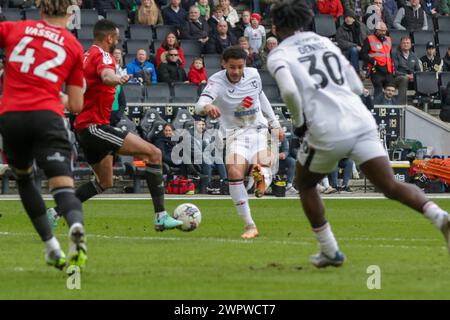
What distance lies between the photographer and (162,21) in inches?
1188

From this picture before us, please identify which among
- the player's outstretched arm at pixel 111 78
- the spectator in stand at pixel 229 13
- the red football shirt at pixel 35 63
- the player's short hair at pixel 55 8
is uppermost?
the player's short hair at pixel 55 8

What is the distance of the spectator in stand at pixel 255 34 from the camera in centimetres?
2972

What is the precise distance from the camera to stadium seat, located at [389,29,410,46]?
31875mm

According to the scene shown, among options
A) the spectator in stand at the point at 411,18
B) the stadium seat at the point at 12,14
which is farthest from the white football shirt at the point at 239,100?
the spectator in stand at the point at 411,18

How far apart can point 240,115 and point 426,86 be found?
15455 millimetres

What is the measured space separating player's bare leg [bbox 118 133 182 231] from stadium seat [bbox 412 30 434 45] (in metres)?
18.4

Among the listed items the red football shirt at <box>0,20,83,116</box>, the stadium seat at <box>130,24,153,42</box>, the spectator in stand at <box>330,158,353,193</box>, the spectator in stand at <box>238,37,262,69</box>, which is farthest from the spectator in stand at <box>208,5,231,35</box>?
the red football shirt at <box>0,20,83,116</box>

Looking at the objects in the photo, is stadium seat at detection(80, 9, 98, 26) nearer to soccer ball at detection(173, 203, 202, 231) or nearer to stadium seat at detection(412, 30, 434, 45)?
stadium seat at detection(412, 30, 434, 45)

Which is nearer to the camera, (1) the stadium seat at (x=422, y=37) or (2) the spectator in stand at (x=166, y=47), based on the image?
(2) the spectator in stand at (x=166, y=47)

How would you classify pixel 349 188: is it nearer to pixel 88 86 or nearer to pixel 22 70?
pixel 88 86

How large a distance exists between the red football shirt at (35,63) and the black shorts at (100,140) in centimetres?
429

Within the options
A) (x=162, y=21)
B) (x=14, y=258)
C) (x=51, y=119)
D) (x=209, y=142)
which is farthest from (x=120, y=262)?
(x=162, y=21)

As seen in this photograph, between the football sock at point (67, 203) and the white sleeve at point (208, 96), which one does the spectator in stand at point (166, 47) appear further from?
the football sock at point (67, 203)

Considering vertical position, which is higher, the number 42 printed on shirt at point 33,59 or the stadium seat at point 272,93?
the number 42 printed on shirt at point 33,59
